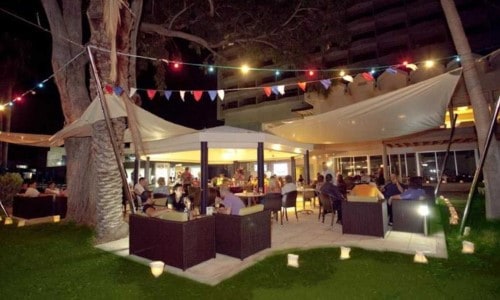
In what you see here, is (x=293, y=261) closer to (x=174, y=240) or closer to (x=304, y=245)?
(x=304, y=245)

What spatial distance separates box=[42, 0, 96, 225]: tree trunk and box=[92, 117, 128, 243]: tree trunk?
2034 mm

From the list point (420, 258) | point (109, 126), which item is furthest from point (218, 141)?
point (420, 258)

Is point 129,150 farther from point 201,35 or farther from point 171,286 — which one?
point 171,286

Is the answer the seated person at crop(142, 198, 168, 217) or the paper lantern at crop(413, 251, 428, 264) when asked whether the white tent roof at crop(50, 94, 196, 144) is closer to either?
the seated person at crop(142, 198, 168, 217)

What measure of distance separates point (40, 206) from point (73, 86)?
11.8 feet

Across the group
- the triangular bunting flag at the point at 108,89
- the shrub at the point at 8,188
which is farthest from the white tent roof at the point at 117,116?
the shrub at the point at 8,188

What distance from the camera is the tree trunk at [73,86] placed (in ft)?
24.9

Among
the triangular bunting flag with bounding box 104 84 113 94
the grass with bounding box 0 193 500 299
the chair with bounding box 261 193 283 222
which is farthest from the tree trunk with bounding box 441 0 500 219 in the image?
the triangular bunting flag with bounding box 104 84 113 94

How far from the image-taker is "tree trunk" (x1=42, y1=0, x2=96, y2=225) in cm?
759

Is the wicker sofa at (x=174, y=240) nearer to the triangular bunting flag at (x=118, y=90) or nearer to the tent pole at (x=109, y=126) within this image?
the tent pole at (x=109, y=126)

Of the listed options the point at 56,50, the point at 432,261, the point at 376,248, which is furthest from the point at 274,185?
the point at 56,50

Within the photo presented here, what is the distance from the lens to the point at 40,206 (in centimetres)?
830

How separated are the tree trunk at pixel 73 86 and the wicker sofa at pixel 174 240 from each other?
376cm

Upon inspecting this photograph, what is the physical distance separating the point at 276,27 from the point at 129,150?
7.20 meters
